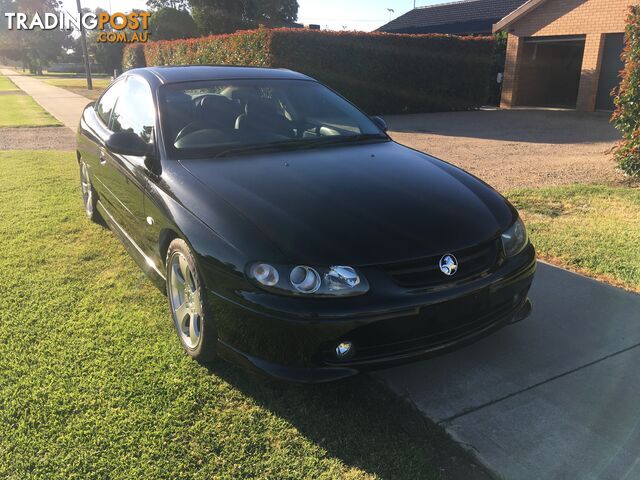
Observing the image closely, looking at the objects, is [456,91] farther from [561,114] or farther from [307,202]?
[307,202]

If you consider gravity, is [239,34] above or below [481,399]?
above

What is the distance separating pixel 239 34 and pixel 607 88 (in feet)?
38.9

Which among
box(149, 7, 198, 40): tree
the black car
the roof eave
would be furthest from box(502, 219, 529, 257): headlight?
box(149, 7, 198, 40): tree

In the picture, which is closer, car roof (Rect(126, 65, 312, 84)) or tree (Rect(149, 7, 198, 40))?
car roof (Rect(126, 65, 312, 84))

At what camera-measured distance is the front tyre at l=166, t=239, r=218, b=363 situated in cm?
276

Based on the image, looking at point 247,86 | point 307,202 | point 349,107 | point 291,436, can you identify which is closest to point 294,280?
point 307,202

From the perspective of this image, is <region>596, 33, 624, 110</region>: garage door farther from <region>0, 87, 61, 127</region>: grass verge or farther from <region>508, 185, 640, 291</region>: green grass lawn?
<region>0, 87, 61, 127</region>: grass verge

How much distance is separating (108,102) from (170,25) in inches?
1464

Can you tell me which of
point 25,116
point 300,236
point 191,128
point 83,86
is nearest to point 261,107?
point 191,128

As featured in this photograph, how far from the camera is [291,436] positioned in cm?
247

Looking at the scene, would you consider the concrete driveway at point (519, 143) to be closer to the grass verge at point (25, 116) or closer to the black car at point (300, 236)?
the black car at point (300, 236)

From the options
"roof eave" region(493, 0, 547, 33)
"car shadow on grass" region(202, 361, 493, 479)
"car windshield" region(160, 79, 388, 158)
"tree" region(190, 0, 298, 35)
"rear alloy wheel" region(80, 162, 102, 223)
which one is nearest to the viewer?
"car shadow on grass" region(202, 361, 493, 479)

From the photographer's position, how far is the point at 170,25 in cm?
3819

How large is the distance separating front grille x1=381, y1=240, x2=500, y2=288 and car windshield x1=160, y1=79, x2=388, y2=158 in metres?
1.45
